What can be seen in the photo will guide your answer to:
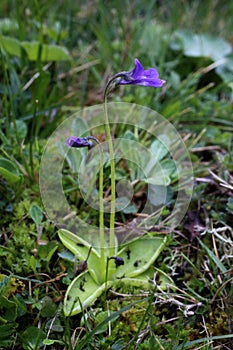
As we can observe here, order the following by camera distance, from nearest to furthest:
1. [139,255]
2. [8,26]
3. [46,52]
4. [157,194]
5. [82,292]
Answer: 1. [82,292]
2. [139,255]
3. [157,194]
4. [46,52]
5. [8,26]

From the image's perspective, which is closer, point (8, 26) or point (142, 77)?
point (142, 77)

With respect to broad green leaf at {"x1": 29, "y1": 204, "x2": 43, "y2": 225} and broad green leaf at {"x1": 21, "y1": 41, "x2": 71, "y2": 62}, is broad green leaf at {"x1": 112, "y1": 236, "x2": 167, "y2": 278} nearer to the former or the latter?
broad green leaf at {"x1": 29, "y1": 204, "x2": 43, "y2": 225}

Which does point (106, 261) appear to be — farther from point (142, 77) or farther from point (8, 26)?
point (8, 26)

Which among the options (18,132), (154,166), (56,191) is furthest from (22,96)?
(154,166)

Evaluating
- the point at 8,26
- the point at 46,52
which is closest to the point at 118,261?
the point at 46,52

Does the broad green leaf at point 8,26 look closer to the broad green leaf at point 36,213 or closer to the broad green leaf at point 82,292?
the broad green leaf at point 36,213

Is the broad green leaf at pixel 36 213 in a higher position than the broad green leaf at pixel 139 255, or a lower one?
higher

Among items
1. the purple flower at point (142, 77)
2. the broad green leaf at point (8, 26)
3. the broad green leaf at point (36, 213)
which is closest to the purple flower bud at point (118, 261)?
the broad green leaf at point (36, 213)
